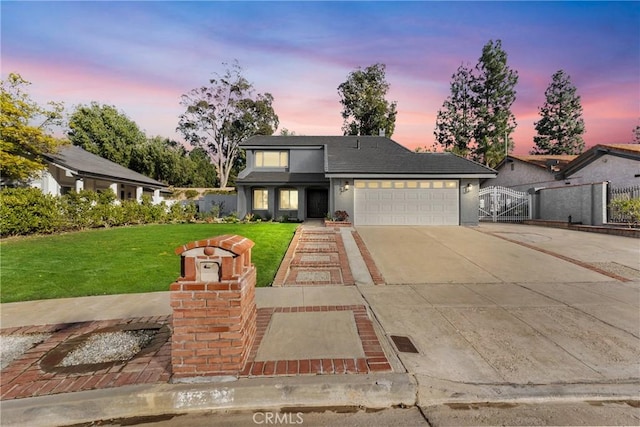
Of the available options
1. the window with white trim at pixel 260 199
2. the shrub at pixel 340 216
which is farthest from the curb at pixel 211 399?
the window with white trim at pixel 260 199

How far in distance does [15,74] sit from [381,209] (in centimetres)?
1971

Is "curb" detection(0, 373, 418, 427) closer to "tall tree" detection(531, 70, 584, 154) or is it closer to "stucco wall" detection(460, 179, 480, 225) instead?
"stucco wall" detection(460, 179, 480, 225)

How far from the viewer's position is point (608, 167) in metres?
15.8

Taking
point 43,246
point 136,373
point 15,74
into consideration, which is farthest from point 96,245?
point 15,74

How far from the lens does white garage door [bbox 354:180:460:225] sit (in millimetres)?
15977

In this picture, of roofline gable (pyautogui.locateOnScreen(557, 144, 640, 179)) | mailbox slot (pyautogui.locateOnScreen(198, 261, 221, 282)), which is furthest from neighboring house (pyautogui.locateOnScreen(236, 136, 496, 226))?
mailbox slot (pyautogui.locateOnScreen(198, 261, 221, 282))

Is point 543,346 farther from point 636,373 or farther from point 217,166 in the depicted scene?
point 217,166

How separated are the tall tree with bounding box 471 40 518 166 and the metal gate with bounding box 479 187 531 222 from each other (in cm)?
2026

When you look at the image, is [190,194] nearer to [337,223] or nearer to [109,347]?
[337,223]

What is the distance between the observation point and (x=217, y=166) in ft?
140

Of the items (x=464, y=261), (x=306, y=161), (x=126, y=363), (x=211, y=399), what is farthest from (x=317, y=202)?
(x=211, y=399)

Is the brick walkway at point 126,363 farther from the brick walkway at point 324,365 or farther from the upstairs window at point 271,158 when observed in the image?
the upstairs window at point 271,158

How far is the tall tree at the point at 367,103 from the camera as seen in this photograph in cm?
3666

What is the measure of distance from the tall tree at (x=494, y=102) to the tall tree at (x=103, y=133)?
44.7 meters
